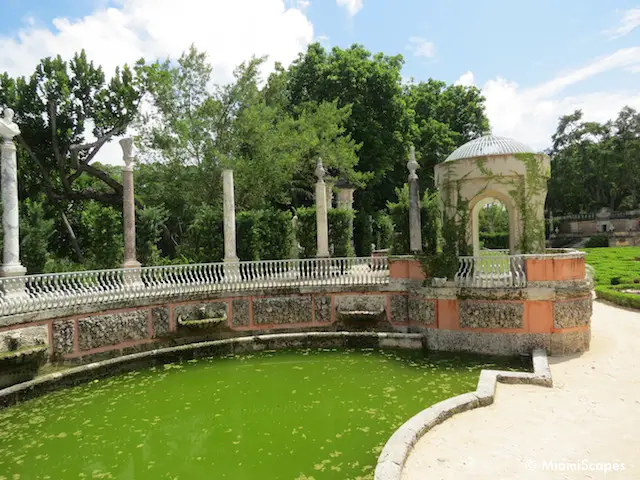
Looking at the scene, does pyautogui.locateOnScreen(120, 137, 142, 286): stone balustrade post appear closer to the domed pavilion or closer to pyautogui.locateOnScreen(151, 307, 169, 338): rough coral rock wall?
pyautogui.locateOnScreen(151, 307, 169, 338): rough coral rock wall

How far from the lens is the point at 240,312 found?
13.6 meters

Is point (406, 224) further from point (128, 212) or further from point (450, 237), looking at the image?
point (128, 212)

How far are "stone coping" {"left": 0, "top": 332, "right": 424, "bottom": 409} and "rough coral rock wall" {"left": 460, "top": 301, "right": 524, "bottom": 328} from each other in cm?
146

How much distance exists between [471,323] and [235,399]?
6267 millimetres

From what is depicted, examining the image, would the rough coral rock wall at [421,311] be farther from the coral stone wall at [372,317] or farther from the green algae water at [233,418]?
the green algae water at [233,418]

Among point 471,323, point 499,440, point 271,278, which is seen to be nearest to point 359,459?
point 499,440

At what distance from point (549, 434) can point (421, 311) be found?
20.6ft

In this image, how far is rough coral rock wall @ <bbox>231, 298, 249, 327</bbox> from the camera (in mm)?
13562

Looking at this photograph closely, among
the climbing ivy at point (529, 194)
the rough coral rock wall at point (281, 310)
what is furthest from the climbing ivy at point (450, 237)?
the rough coral rock wall at point (281, 310)

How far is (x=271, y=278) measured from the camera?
1417cm

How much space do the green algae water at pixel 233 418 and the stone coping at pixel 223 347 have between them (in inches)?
12.6

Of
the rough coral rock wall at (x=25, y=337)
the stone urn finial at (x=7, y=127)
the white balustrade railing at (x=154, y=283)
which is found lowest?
the rough coral rock wall at (x=25, y=337)

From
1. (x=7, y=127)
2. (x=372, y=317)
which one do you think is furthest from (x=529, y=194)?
(x=7, y=127)

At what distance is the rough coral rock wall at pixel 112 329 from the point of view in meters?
11.2
